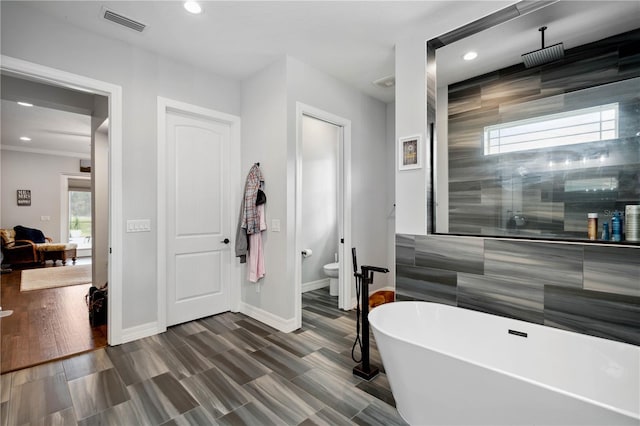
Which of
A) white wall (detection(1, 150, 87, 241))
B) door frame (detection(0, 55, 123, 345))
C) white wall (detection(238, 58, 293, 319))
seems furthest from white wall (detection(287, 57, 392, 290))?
white wall (detection(1, 150, 87, 241))

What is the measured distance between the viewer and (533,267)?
6.44ft

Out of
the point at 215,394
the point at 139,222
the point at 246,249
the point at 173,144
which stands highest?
the point at 173,144

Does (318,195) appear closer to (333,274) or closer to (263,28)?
(333,274)

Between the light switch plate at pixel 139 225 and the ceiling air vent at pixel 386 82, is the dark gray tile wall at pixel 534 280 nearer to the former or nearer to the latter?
the ceiling air vent at pixel 386 82

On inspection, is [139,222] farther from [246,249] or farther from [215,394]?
[215,394]

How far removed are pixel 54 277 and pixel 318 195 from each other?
514 centimetres

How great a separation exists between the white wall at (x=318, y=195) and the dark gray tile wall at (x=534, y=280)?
6.90ft

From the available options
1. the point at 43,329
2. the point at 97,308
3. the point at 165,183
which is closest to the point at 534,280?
the point at 165,183

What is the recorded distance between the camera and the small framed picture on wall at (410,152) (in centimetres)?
248

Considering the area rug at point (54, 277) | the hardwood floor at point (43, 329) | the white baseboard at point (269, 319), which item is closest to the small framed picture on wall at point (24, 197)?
the area rug at point (54, 277)

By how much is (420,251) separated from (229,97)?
268 cm

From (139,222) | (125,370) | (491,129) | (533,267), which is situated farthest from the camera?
(491,129)

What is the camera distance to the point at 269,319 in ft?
10.4

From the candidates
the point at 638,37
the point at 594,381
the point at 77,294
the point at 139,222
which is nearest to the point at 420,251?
the point at 594,381
